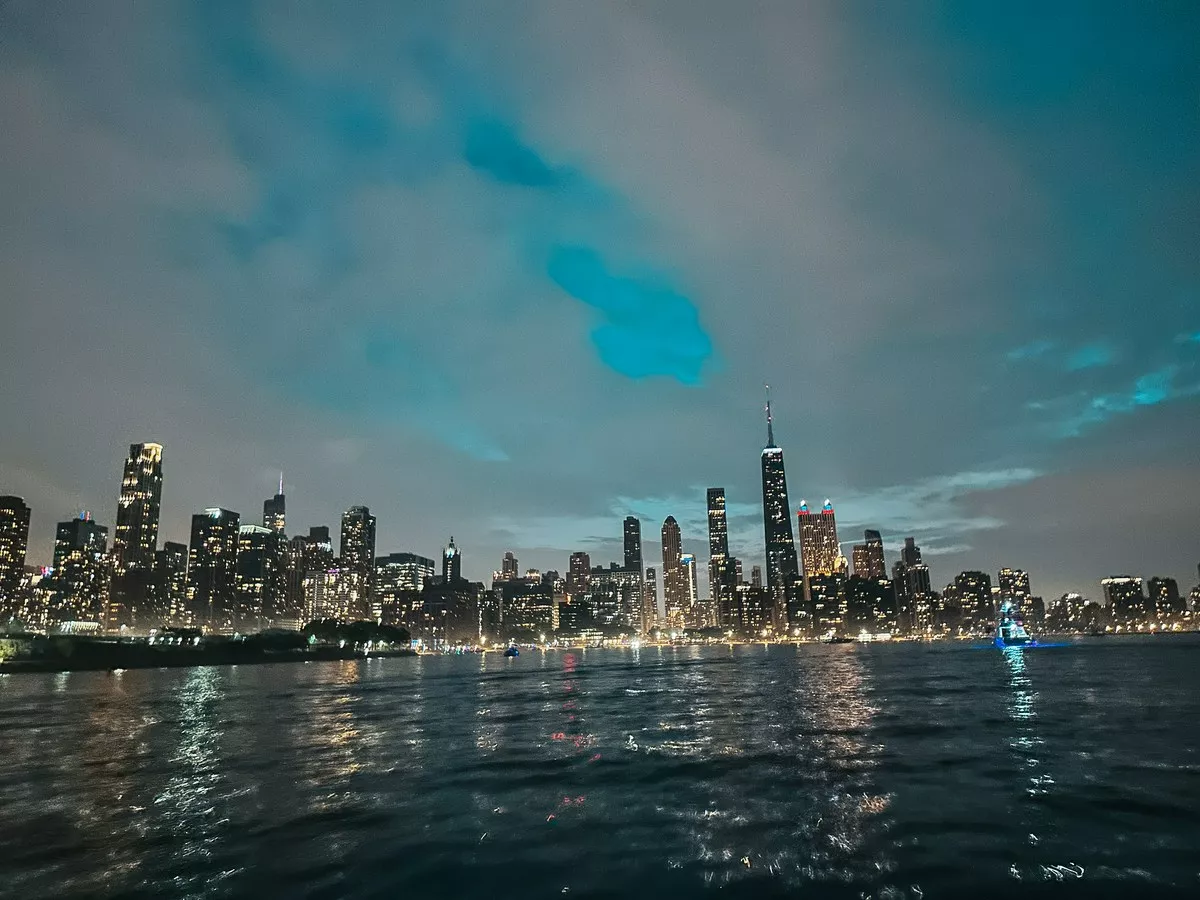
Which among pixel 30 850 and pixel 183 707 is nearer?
pixel 30 850

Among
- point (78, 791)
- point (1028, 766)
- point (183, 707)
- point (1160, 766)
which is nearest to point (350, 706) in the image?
point (183, 707)

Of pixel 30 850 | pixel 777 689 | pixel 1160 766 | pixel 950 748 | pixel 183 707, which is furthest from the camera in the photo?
pixel 777 689

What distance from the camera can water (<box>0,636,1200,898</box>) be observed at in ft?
51.4

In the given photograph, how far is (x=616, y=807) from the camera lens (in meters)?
22.4

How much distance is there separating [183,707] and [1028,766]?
68.5 metres

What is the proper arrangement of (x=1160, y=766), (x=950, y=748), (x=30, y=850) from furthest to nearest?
(x=950, y=748) < (x=1160, y=766) < (x=30, y=850)

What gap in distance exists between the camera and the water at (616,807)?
616 inches

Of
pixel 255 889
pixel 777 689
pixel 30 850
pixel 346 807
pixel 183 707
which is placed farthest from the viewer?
pixel 777 689

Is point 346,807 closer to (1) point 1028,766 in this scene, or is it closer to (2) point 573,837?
(2) point 573,837

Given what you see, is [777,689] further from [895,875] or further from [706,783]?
[895,875]

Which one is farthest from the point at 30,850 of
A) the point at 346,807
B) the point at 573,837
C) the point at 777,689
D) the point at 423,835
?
the point at 777,689

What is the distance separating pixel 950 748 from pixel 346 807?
90.2ft

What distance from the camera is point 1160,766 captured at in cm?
2772

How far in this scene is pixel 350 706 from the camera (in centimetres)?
6419
